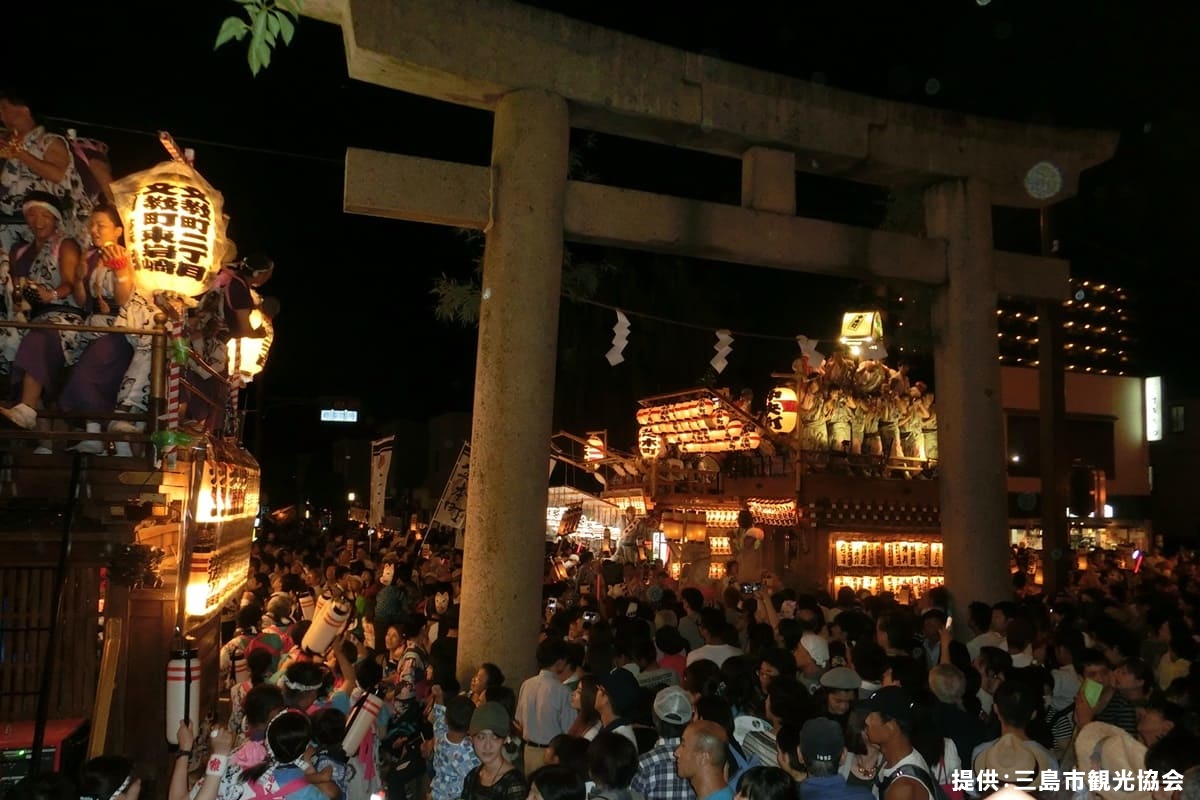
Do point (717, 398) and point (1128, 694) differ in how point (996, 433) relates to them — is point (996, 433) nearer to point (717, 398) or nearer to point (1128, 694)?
point (1128, 694)

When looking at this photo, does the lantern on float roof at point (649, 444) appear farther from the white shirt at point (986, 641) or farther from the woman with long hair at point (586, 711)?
the woman with long hair at point (586, 711)

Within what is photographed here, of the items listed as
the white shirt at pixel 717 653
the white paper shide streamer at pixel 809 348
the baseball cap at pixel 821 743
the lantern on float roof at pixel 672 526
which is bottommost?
the white shirt at pixel 717 653

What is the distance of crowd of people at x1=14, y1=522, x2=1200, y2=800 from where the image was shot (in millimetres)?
4434

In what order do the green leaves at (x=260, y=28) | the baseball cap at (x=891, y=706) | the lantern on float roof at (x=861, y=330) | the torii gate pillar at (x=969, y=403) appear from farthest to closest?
1. the lantern on float roof at (x=861, y=330)
2. the torii gate pillar at (x=969, y=403)
3. the baseball cap at (x=891, y=706)
4. the green leaves at (x=260, y=28)

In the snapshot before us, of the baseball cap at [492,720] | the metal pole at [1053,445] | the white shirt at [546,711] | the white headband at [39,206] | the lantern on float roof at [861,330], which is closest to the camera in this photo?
the baseball cap at [492,720]

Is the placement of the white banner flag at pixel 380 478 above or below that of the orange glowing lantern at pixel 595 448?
below

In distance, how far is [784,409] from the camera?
18.1m

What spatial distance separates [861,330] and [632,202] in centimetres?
1137

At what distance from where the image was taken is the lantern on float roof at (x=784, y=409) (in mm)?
18016

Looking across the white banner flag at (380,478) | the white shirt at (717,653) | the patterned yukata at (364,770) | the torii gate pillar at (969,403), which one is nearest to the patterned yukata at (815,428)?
the torii gate pillar at (969,403)

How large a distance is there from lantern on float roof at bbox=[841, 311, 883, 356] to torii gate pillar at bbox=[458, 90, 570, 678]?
443 inches

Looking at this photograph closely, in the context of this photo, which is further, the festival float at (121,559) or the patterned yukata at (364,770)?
the festival float at (121,559)

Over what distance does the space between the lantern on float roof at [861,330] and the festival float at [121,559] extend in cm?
1383

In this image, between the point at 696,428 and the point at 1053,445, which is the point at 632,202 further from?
the point at 696,428
